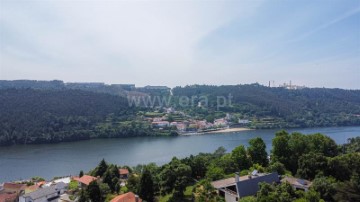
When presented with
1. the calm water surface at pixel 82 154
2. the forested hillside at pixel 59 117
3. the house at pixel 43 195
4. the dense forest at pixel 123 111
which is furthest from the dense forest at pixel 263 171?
the dense forest at pixel 123 111

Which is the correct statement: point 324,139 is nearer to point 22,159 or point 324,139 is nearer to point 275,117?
point 22,159

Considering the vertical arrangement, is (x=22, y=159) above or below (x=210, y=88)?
below

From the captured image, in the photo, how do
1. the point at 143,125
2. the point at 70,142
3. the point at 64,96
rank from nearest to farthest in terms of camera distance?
the point at 70,142, the point at 143,125, the point at 64,96

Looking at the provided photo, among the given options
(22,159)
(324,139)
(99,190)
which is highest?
(324,139)

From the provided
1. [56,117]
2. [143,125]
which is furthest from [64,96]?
[143,125]

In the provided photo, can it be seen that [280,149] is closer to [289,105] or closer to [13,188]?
[13,188]

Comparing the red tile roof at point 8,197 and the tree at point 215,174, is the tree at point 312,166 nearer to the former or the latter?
the tree at point 215,174

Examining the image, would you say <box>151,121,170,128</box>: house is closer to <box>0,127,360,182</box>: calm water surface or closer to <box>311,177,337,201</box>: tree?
<box>0,127,360,182</box>: calm water surface
